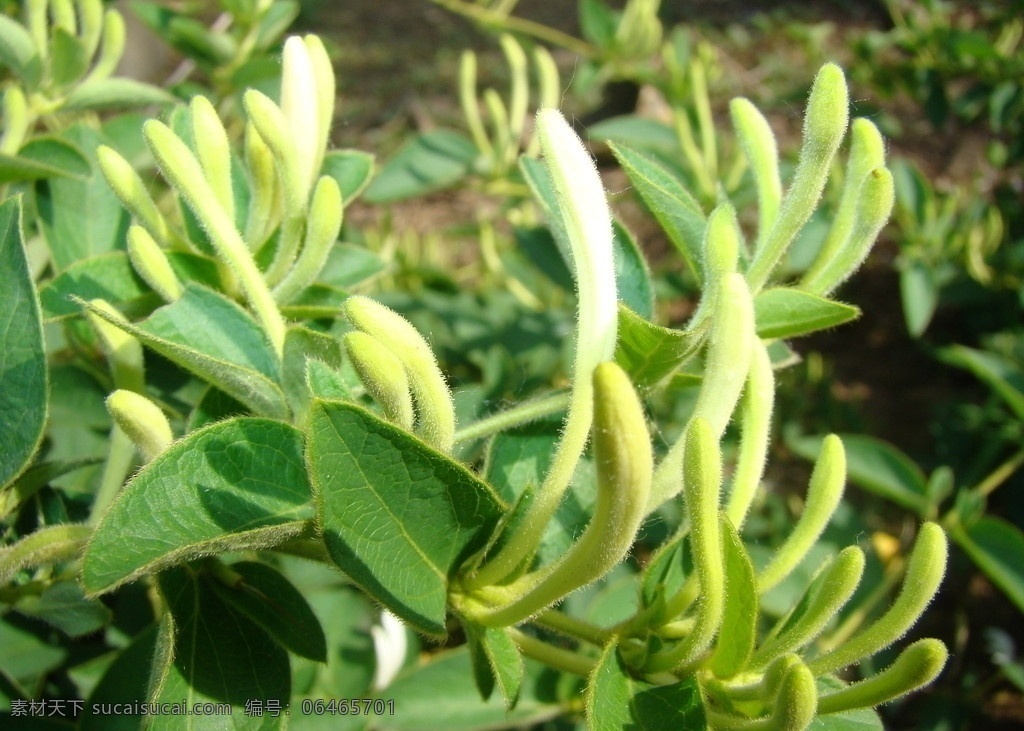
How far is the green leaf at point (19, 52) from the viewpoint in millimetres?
640

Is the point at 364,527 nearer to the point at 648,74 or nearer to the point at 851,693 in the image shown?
the point at 851,693

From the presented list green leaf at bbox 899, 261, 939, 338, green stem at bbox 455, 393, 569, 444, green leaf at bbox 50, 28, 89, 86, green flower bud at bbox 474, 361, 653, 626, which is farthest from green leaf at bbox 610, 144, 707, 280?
green leaf at bbox 899, 261, 939, 338

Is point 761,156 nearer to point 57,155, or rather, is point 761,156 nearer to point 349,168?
point 349,168

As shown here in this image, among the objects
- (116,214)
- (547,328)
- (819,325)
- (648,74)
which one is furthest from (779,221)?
(648,74)

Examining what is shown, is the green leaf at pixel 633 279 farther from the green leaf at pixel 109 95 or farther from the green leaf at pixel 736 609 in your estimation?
the green leaf at pixel 109 95

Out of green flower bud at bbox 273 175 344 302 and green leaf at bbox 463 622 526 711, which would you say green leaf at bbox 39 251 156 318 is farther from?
green leaf at bbox 463 622 526 711

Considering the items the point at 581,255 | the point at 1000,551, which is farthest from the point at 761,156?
the point at 1000,551

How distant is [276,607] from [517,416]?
172mm

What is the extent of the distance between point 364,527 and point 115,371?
0.22m

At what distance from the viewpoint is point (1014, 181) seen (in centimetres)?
239

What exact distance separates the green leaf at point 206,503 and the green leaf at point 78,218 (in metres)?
0.32

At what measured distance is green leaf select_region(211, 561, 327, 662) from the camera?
473mm

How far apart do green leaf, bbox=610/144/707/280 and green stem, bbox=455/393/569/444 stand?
11 cm

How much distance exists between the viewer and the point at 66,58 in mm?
688
